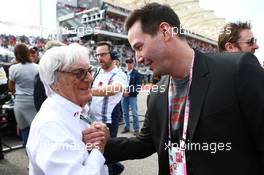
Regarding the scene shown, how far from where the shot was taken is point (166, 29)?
1579 mm

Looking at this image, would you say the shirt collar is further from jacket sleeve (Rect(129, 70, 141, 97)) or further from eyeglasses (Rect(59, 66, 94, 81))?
jacket sleeve (Rect(129, 70, 141, 97))

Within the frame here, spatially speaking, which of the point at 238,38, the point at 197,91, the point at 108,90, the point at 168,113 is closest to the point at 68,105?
the point at 168,113

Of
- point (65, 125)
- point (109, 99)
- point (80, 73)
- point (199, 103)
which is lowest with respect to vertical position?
point (109, 99)

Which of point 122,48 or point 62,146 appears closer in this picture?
point 62,146

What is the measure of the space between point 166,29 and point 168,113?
0.48m

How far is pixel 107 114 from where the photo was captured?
11.6ft

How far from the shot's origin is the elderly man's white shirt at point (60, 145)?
125cm

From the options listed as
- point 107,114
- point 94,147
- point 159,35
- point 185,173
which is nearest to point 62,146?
point 94,147

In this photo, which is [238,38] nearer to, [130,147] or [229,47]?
[229,47]

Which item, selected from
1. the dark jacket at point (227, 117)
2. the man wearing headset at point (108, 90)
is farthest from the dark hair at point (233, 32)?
the dark jacket at point (227, 117)

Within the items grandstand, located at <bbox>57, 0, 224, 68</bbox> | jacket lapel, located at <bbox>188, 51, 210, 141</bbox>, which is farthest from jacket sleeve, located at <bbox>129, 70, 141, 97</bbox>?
jacket lapel, located at <bbox>188, 51, 210, 141</bbox>

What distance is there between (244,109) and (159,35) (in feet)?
2.01

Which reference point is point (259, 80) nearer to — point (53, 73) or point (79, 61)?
point (79, 61)

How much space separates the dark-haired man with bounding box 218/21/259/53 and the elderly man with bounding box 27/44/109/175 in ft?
6.33
